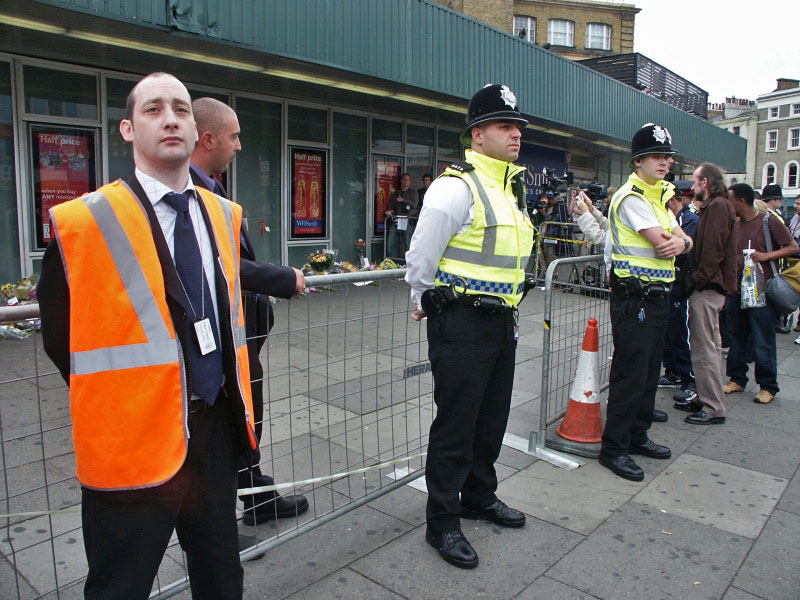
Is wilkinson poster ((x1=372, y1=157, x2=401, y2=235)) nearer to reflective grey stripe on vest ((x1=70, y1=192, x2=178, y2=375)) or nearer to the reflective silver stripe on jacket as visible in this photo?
the reflective silver stripe on jacket

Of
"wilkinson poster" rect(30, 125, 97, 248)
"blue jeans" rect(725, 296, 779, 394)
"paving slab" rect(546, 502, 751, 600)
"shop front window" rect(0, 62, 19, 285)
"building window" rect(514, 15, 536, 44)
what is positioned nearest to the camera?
"paving slab" rect(546, 502, 751, 600)

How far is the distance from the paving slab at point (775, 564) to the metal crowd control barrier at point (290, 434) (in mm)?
1704

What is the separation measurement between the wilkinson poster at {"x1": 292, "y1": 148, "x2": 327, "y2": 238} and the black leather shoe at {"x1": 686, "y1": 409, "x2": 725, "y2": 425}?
7.53 metres

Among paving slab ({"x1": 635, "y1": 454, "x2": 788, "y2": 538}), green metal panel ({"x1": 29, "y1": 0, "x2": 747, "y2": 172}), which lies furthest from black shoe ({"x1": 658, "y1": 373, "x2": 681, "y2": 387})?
green metal panel ({"x1": 29, "y1": 0, "x2": 747, "y2": 172})

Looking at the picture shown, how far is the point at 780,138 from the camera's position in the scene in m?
61.6

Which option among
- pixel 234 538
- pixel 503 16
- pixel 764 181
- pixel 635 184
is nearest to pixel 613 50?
pixel 503 16

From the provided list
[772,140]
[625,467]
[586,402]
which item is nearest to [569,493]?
[625,467]

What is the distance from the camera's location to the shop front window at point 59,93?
26.3ft

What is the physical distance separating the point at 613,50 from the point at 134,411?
44268mm

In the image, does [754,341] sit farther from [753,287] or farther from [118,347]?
Answer: [118,347]

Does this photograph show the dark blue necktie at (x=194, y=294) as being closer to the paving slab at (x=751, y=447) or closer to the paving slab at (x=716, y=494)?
the paving slab at (x=716, y=494)

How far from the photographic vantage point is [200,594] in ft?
6.82

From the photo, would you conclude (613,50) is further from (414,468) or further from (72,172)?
(414,468)

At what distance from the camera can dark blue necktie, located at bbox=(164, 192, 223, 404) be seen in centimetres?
190
